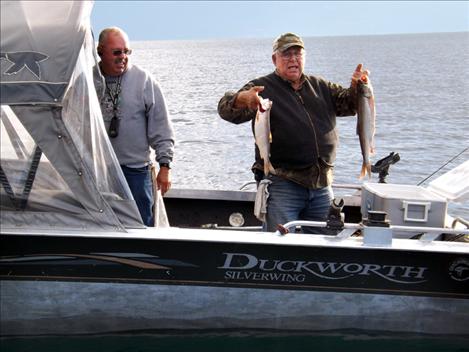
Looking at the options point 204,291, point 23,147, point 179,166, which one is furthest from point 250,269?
point 179,166

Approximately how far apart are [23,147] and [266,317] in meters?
1.96

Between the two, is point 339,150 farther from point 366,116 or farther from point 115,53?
point 115,53

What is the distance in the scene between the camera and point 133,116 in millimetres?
5863

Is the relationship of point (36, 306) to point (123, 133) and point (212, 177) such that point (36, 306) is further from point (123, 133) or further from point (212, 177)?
point (212, 177)

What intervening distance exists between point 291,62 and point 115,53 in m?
1.25

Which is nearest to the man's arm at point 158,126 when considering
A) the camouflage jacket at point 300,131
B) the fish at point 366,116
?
the camouflage jacket at point 300,131

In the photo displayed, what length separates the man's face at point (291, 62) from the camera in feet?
18.9

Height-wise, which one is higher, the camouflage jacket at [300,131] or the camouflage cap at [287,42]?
the camouflage cap at [287,42]

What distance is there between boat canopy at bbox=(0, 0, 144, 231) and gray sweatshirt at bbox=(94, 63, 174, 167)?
47 cm

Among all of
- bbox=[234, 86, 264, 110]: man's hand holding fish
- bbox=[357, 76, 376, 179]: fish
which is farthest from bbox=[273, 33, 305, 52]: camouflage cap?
bbox=[357, 76, 376, 179]: fish

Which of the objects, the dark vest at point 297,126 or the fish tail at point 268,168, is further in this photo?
the dark vest at point 297,126

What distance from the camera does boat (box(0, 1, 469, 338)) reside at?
498cm

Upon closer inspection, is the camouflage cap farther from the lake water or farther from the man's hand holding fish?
the lake water

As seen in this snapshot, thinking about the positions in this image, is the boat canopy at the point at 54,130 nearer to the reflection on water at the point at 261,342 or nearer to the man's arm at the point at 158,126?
the man's arm at the point at 158,126
